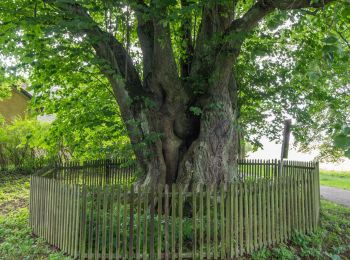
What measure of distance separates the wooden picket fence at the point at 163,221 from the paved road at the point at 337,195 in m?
6.96

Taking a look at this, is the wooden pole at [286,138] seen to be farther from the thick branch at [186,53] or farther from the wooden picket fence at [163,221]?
the thick branch at [186,53]

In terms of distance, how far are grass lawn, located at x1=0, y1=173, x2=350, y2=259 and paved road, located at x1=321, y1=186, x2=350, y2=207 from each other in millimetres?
2735

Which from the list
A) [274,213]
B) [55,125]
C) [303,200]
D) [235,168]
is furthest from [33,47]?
[303,200]

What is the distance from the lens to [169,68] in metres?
7.73

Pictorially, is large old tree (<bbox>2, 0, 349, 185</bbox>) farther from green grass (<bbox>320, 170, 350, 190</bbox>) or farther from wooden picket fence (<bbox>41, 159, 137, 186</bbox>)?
green grass (<bbox>320, 170, 350, 190</bbox>)

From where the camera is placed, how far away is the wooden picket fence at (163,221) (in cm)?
574

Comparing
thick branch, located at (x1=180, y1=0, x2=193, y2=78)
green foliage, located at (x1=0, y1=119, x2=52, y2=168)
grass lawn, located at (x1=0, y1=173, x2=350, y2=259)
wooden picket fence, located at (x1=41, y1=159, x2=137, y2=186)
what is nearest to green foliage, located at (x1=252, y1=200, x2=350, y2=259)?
grass lawn, located at (x1=0, y1=173, x2=350, y2=259)

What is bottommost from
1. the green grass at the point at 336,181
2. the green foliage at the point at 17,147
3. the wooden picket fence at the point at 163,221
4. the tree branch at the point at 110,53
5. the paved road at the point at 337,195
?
the green grass at the point at 336,181

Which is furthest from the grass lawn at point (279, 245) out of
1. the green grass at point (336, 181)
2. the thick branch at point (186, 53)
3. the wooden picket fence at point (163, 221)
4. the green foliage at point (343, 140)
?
the green grass at point (336, 181)

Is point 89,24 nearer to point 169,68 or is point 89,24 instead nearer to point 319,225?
point 169,68

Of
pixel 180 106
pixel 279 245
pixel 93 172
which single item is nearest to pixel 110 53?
pixel 180 106

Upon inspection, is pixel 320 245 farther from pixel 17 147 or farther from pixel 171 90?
pixel 17 147

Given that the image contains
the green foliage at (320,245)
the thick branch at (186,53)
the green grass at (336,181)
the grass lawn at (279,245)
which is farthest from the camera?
the green grass at (336,181)

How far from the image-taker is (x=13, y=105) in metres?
24.8
